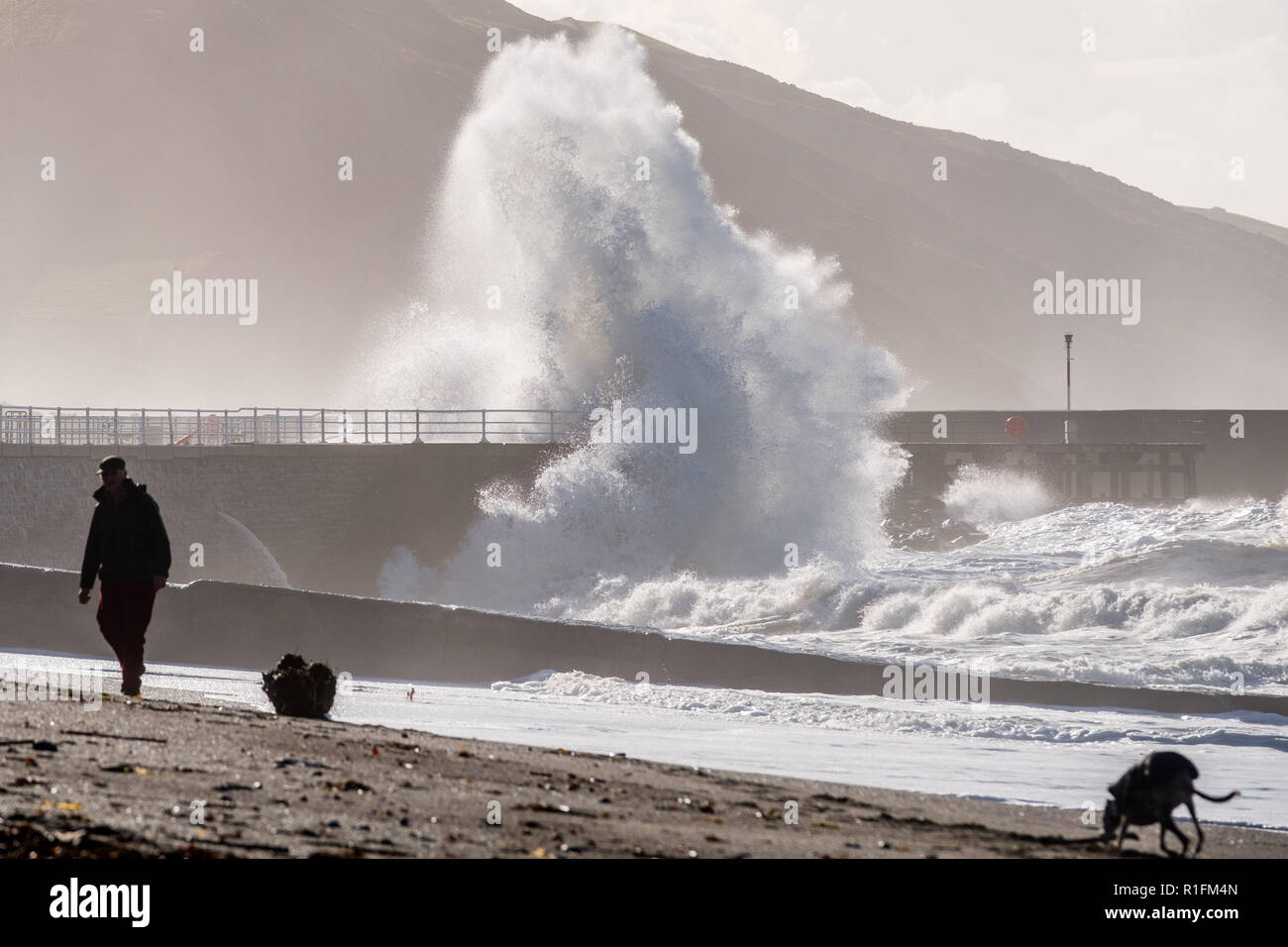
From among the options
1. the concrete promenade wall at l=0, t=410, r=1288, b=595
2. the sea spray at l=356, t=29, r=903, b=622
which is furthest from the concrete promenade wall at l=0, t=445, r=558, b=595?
the sea spray at l=356, t=29, r=903, b=622

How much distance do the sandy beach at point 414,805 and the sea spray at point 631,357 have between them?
1899 centimetres

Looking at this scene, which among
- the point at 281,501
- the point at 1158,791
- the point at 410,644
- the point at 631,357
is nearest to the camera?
the point at 1158,791

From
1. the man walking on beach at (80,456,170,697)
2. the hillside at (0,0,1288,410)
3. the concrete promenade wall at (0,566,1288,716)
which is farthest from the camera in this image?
the hillside at (0,0,1288,410)

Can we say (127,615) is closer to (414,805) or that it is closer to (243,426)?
(414,805)

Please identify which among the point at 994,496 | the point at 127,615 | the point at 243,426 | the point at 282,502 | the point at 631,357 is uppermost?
the point at 631,357

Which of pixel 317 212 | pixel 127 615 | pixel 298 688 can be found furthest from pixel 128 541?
pixel 317 212

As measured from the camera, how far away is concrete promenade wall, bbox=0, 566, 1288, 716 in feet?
48.4

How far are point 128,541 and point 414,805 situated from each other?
366cm

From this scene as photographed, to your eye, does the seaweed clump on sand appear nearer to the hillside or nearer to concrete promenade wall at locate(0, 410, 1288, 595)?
concrete promenade wall at locate(0, 410, 1288, 595)

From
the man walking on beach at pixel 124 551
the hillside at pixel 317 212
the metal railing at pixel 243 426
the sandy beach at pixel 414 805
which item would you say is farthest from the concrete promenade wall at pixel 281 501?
the hillside at pixel 317 212

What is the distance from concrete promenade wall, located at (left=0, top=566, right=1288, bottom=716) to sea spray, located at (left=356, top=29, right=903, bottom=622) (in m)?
11.7

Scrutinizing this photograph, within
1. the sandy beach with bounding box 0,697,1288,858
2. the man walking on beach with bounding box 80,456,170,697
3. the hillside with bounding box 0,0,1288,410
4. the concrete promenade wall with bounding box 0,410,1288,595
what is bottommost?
the sandy beach with bounding box 0,697,1288,858

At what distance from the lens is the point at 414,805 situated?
21.7ft
